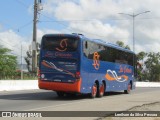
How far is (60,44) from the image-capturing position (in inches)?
973

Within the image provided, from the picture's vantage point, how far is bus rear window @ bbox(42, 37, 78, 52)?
24.5 metres

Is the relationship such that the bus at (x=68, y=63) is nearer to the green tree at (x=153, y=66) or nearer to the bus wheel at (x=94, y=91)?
the bus wheel at (x=94, y=91)

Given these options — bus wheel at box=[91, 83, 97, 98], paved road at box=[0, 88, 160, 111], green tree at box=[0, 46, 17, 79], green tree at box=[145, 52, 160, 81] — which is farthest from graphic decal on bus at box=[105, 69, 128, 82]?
green tree at box=[145, 52, 160, 81]

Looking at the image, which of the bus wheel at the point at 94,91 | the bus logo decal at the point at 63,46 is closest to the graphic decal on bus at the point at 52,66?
the bus logo decal at the point at 63,46

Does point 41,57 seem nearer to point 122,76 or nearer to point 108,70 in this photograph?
point 108,70

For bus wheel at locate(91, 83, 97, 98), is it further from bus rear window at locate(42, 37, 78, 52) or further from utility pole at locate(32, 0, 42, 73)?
utility pole at locate(32, 0, 42, 73)

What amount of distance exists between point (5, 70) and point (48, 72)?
76.0 meters

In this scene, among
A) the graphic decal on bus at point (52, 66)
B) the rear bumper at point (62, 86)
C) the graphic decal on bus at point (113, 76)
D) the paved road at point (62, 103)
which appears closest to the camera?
the paved road at point (62, 103)

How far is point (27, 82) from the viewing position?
1529 inches

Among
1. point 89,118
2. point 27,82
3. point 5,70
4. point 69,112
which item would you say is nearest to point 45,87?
point 69,112

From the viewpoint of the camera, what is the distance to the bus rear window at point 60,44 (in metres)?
24.5

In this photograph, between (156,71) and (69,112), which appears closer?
(69,112)

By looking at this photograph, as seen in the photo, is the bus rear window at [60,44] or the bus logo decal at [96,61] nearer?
the bus rear window at [60,44]

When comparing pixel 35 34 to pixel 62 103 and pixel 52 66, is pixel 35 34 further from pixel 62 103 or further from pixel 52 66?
pixel 62 103
